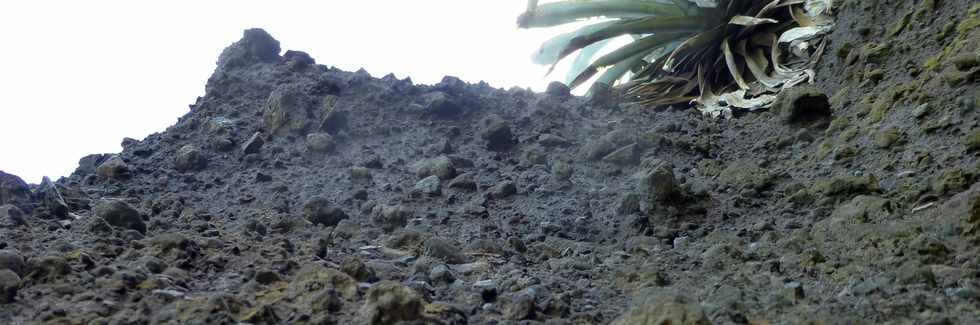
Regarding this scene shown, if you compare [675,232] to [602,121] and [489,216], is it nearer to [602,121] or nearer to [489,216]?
[489,216]

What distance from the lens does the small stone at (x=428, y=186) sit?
251 centimetres

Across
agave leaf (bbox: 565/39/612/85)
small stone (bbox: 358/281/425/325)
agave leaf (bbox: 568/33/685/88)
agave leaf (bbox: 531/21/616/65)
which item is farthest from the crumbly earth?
agave leaf (bbox: 565/39/612/85)

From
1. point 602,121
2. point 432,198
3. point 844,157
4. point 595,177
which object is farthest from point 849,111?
point 432,198

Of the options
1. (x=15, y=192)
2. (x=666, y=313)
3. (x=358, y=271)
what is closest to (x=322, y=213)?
(x=358, y=271)

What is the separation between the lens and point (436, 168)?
2.67 m

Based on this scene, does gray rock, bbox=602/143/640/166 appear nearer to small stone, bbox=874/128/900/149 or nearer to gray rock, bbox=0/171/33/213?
small stone, bbox=874/128/900/149

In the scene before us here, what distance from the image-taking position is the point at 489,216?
7.76 ft

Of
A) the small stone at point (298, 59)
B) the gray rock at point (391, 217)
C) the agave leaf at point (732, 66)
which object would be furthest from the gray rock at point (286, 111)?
the agave leaf at point (732, 66)

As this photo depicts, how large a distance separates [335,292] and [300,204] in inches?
36.9

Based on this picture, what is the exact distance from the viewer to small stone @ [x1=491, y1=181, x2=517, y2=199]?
98.6 inches

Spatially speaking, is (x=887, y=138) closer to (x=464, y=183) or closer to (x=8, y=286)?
(x=464, y=183)

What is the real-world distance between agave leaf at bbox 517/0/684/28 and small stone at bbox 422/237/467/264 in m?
2.11

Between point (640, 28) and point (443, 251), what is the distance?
2230mm

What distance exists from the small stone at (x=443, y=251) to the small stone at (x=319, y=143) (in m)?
0.98
